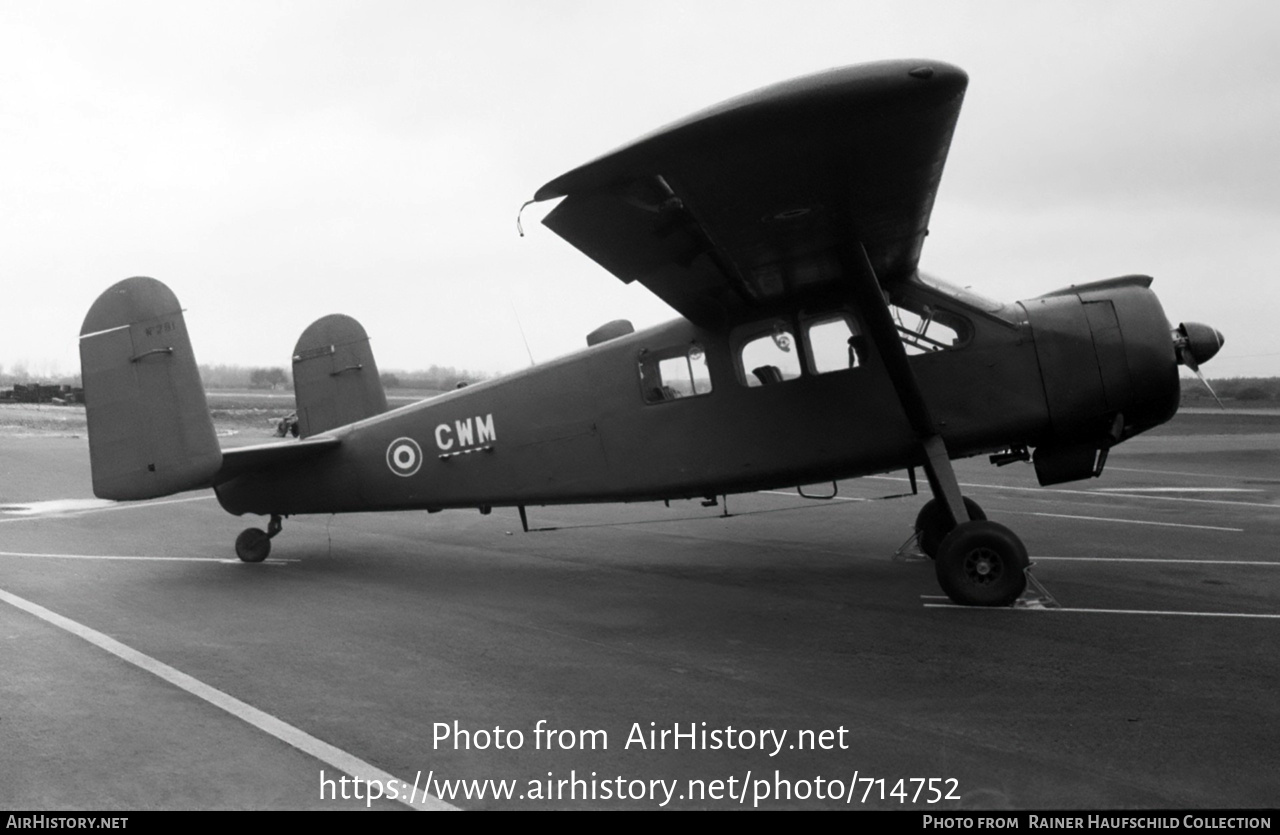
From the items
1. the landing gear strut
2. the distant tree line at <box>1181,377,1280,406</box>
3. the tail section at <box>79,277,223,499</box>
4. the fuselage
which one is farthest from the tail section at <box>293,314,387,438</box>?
the distant tree line at <box>1181,377,1280,406</box>

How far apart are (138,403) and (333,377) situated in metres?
2.97

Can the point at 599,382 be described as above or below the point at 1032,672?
above

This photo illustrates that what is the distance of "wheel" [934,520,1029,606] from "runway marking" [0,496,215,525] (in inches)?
508

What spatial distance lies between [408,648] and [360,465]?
11.7ft

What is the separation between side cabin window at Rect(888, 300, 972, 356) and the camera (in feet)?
27.6

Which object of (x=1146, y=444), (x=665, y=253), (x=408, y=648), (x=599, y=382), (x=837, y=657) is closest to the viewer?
(x=837, y=657)

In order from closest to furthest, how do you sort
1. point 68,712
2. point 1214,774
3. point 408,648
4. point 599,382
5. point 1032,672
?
point 1214,774 → point 68,712 → point 1032,672 → point 408,648 → point 599,382

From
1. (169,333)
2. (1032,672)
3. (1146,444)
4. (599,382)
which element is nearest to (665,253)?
(599,382)

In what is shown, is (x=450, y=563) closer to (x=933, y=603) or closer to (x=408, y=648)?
(x=408, y=648)

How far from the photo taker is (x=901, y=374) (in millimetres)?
7875

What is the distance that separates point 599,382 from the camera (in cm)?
921

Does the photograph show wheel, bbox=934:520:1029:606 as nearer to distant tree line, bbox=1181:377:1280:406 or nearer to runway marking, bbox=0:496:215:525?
runway marking, bbox=0:496:215:525

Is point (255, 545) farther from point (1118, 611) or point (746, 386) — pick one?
point (1118, 611)
